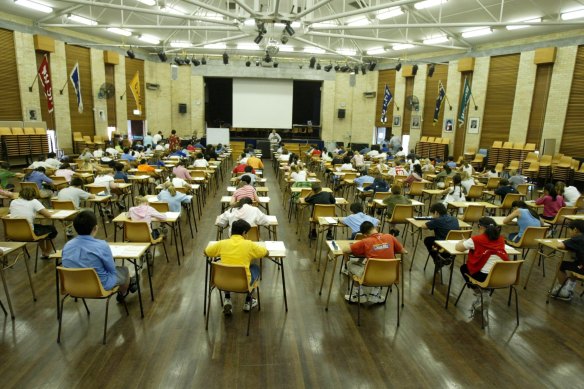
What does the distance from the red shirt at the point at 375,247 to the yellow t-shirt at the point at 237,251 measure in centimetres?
121

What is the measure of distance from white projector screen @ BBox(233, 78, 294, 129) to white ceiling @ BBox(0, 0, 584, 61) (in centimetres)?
346

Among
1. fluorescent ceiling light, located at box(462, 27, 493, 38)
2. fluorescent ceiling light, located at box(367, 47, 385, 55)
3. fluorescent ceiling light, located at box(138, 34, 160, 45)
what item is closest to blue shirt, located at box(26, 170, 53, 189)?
fluorescent ceiling light, located at box(138, 34, 160, 45)

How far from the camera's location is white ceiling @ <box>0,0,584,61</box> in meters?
11.4

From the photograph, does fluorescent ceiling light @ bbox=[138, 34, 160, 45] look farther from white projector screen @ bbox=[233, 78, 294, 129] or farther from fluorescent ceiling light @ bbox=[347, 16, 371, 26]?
fluorescent ceiling light @ bbox=[347, 16, 371, 26]

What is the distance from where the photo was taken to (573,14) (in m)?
14.0

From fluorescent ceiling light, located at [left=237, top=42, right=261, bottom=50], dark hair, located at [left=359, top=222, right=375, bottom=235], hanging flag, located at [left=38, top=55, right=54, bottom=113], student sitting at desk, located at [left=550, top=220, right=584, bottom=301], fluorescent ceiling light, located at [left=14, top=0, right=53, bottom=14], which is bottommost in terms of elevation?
student sitting at desk, located at [left=550, top=220, right=584, bottom=301]

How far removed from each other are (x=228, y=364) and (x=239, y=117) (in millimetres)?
22731

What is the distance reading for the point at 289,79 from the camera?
25.5 meters

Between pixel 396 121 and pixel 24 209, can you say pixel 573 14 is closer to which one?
pixel 396 121

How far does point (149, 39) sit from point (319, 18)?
14.4 metres

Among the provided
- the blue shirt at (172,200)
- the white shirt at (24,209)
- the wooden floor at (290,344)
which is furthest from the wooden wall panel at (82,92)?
the wooden floor at (290,344)

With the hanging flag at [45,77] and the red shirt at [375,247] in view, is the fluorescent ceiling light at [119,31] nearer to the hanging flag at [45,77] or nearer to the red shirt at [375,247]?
the hanging flag at [45,77]

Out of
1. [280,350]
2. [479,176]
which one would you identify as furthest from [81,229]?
[479,176]

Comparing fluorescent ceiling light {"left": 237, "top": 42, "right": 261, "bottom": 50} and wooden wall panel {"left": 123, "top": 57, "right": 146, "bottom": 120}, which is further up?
fluorescent ceiling light {"left": 237, "top": 42, "right": 261, "bottom": 50}
